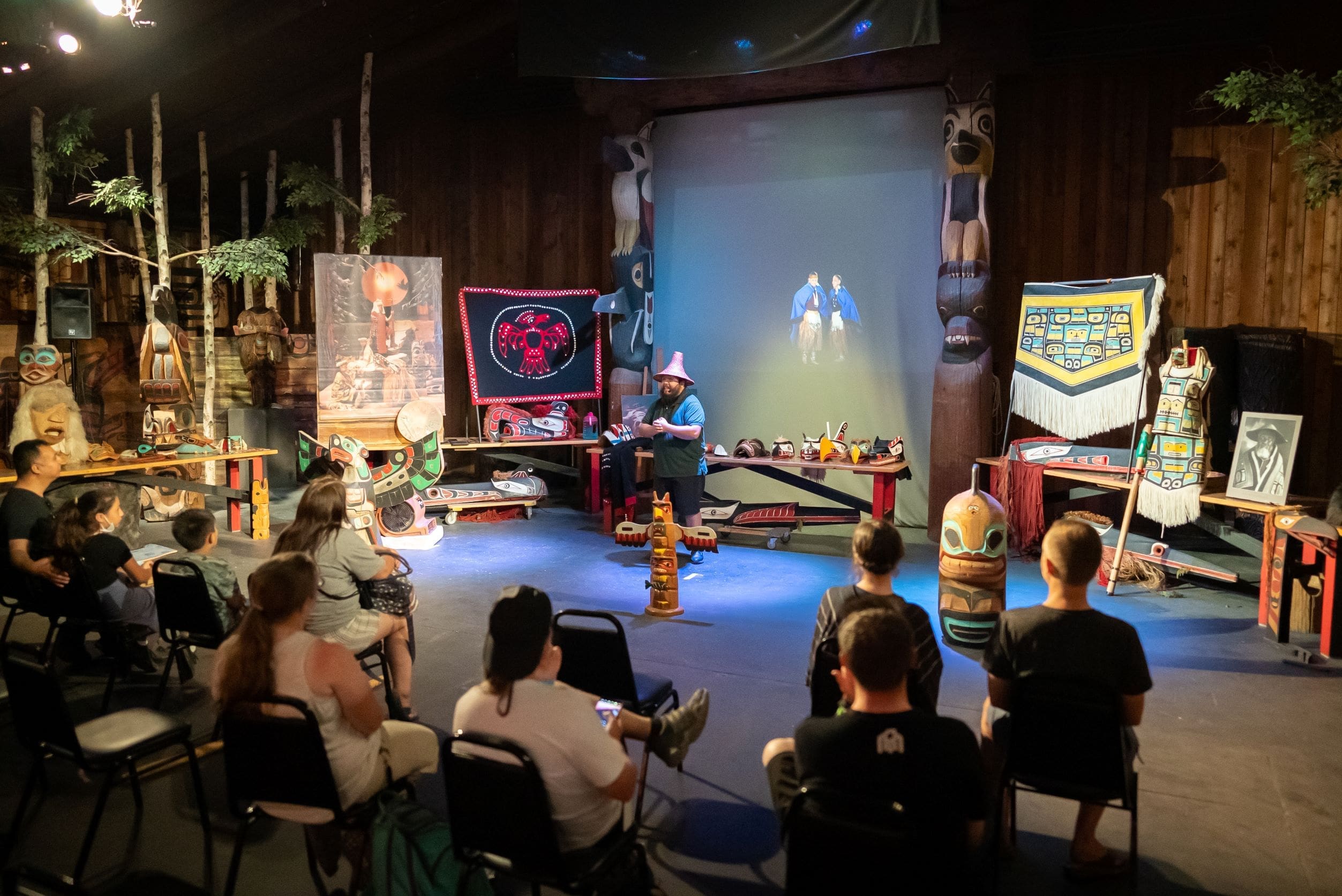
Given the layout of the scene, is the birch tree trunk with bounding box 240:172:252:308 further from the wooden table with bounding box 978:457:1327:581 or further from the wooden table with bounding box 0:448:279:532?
the wooden table with bounding box 978:457:1327:581

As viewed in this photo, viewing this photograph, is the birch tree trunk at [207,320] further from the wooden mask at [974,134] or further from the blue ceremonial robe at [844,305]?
the wooden mask at [974,134]

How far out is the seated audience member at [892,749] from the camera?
6.74ft

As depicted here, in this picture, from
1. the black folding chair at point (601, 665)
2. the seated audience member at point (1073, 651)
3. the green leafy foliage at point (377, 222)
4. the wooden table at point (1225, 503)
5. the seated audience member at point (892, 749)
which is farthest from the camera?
the green leafy foliage at point (377, 222)

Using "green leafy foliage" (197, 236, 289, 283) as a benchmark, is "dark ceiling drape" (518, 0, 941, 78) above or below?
above

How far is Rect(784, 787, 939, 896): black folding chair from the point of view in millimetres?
1880

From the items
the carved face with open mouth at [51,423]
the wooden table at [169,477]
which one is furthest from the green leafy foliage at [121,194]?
the carved face with open mouth at [51,423]

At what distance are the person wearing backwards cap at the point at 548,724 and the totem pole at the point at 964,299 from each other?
5.76 metres

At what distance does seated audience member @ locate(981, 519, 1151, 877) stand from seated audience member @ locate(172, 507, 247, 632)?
9.87ft

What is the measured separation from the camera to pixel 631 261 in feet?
29.7

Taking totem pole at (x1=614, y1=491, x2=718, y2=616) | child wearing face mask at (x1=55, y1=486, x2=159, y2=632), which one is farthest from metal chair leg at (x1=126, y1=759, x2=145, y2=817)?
totem pole at (x1=614, y1=491, x2=718, y2=616)

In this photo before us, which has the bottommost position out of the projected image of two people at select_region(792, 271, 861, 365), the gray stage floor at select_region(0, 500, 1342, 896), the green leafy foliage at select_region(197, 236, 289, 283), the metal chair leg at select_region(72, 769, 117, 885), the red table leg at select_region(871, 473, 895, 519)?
the gray stage floor at select_region(0, 500, 1342, 896)

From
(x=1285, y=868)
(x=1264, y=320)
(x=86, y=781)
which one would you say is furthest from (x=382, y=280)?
(x=1285, y=868)

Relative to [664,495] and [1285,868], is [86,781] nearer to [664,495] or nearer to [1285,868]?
[664,495]

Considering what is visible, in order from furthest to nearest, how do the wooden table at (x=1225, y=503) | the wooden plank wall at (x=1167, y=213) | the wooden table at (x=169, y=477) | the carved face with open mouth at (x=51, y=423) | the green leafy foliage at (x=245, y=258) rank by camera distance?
the green leafy foliage at (x=245, y=258)
the wooden plank wall at (x=1167, y=213)
the wooden table at (x=169, y=477)
the carved face with open mouth at (x=51, y=423)
the wooden table at (x=1225, y=503)
